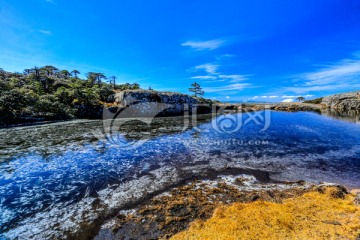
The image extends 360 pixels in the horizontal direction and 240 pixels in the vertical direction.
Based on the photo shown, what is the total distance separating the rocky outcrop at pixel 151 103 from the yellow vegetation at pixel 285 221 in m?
49.0

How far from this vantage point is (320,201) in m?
7.48

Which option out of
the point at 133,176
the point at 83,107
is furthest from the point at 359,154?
the point at 83,107

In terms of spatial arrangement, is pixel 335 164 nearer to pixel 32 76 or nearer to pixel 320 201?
pixel 320 201

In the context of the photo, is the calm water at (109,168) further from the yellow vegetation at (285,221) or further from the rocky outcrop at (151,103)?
the rocky outcrop at (151,103)

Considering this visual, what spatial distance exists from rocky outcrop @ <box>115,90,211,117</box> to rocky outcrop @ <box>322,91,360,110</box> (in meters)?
79.3

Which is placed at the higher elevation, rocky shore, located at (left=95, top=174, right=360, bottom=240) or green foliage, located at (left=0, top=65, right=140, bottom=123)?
green foliage, located at (left=0, top=65, right=140, bottom=123)

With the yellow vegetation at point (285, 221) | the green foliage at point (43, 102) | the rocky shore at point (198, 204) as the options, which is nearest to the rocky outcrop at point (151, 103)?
the green foliage at point (43, 102)

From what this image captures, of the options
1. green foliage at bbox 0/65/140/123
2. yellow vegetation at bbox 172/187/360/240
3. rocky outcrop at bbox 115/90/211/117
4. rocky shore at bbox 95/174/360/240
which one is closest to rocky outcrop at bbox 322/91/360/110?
rocky outcrop at bbox 115/90/211/117

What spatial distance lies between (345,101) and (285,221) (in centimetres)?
11193

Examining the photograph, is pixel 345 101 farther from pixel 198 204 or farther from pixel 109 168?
pixel 109 168

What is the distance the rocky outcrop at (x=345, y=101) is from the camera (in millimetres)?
77125

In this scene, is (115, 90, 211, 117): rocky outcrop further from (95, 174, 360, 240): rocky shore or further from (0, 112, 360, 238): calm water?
(95, 174, 360, 240): rocky shore

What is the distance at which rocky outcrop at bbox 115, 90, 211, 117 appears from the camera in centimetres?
5266

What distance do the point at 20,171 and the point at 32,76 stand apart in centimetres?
7319
